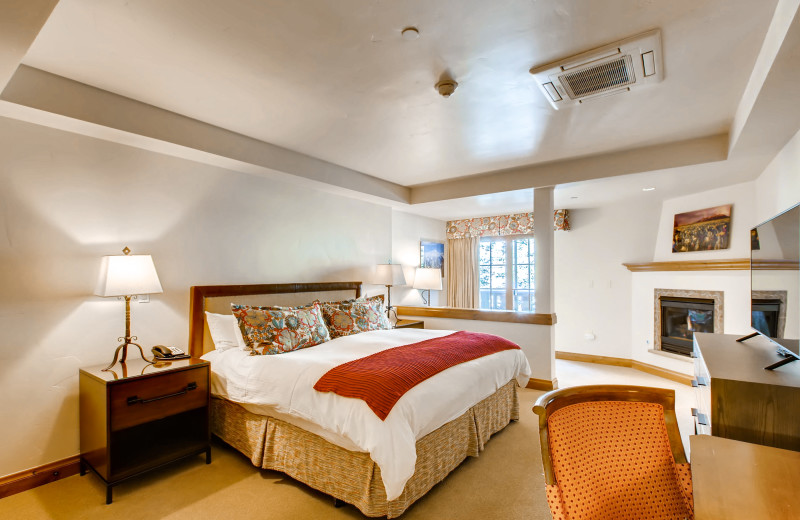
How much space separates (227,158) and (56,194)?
1.10 metres

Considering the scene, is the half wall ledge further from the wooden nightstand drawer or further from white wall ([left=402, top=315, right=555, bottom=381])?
the wooden nightstand drawer

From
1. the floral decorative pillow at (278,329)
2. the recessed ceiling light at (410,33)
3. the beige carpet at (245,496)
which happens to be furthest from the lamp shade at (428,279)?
the recessed ceiling light at (410,33)

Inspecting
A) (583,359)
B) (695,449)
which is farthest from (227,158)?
(583,359)

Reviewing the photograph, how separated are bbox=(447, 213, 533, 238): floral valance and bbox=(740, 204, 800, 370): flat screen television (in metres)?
3.76

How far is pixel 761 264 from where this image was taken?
7.23ft

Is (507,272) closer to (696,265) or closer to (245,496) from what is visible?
(696,265)

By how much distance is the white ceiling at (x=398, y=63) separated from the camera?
1.72 m

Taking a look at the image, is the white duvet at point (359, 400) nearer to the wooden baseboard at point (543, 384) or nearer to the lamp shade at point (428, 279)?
the wooden baseboard at point (543, 384)

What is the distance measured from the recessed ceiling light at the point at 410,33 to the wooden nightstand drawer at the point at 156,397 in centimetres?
241

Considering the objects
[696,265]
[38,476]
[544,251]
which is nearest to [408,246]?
[544,251]

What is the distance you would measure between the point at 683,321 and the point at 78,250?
19.6ft

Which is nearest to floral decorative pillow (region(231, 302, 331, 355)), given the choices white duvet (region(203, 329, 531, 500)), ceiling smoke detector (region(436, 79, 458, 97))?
white duvet (region(203, 329, 531, 500))

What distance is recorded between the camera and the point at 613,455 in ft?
4.43

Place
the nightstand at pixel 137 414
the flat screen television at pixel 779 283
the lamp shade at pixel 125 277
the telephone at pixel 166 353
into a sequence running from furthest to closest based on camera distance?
the telephone at pixel 166 353
the lamp shade at pixel 125 277
the nightstand at pixel 137 414
the flat screen television at pixel 779 283
